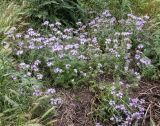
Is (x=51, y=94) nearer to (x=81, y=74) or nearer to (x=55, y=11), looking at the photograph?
(x=81, y=74)

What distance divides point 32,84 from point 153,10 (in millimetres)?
2974

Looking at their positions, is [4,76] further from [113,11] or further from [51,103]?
[113,11]

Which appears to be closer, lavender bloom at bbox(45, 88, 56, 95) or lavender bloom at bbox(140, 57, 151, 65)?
lavender bloom at bbox(45, 88, 56, 95)

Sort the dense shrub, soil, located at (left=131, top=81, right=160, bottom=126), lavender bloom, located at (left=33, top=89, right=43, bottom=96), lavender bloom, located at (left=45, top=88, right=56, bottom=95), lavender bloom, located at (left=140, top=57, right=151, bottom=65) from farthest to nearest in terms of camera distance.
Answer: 1. the dense shrub
2. lavender bloom, located at (left=140, top=57, right=151, bottom=65)
3. soil, located at (left=131, top=81, right=160, bottom=126)
4. lavender bloom, located at (left=45, top=88, right=56, bottom=95)
5. lavender bloom, located at (left=33, top=89, right=43, bottom=96)

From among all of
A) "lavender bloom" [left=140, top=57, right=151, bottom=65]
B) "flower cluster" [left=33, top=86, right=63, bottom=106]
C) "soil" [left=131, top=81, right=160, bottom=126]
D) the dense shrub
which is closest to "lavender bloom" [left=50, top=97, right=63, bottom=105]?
"flower cluster" [left=33, top=86, right=63, bottom=106]

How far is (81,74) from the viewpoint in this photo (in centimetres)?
489

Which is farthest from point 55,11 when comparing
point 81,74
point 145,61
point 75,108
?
point 75,108

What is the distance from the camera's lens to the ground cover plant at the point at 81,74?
14.6ft

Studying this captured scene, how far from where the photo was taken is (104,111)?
4621mm

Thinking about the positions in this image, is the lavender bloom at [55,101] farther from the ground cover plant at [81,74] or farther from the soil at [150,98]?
the soil at [150,98]

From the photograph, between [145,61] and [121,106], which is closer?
[121,106]

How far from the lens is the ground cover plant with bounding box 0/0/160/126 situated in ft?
14.6

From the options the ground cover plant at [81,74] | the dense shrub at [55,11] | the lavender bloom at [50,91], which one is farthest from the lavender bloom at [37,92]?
the dense shrub at [55,11]

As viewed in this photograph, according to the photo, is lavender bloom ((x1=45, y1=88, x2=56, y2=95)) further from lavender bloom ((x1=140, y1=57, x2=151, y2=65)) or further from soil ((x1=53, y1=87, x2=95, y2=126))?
lavender bloom ((x1=140, y1=57, x2=151, y2=65))
